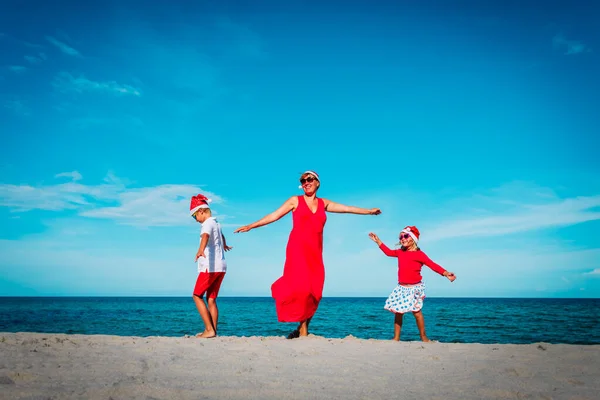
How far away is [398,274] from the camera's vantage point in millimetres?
7082

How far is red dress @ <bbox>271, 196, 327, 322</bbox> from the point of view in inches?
243

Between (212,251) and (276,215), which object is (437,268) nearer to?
(276,215)

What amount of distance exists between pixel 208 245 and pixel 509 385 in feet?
15.5

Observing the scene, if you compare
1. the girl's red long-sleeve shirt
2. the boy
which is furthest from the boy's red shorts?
the girl's red long-sleeve shirt

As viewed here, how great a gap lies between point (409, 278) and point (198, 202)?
394cm

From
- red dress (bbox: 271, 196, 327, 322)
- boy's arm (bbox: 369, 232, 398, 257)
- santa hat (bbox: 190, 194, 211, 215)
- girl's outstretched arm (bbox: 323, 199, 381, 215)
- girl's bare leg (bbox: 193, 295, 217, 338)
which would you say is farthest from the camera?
boy's arm (bbox: 369, 232, 398, 257)

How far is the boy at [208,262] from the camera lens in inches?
251

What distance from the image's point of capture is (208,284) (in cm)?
652

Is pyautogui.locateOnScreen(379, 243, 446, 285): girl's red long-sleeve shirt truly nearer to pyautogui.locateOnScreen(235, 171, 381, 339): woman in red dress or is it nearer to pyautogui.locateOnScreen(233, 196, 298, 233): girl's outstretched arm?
pyautogui.locateOnScreen(235, 171, 381, 339): woman in red dress

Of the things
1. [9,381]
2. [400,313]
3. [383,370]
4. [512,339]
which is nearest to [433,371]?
[383,370]

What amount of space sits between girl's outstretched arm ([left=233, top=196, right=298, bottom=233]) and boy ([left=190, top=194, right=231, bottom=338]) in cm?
68

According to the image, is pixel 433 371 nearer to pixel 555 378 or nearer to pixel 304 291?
pixel 555 378

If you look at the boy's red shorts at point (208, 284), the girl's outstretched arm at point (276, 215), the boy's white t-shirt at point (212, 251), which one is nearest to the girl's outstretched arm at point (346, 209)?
the girl's outstretched arm at point (276, 215)

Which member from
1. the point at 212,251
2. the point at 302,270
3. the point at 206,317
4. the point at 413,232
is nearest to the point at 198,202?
the point at 212,251
